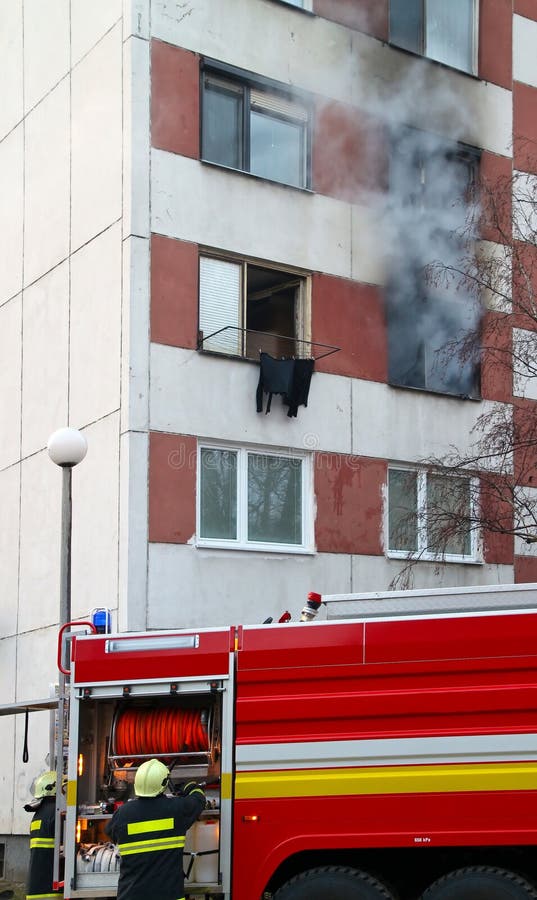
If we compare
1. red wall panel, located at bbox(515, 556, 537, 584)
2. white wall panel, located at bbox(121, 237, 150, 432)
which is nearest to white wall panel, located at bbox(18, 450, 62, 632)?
white wall panel, located at bbox(121, 237, 150, 432)

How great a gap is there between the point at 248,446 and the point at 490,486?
2907 millimetres

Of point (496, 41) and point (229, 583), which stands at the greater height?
point (496, 41)

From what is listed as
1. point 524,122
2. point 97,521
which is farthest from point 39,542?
point 524,122

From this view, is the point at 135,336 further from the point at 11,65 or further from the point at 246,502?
the point at 11,65

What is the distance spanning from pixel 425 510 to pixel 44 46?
8.12 metres

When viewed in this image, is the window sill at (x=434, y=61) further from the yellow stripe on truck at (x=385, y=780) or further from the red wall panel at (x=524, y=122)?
the yellow stripe on truck at (x=385, y=780)

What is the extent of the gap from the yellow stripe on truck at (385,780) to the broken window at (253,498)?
6.85 m

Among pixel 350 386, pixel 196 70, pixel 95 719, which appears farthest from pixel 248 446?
pixel 95 719

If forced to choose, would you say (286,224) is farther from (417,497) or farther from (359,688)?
(359,688)

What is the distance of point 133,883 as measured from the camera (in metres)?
8.21

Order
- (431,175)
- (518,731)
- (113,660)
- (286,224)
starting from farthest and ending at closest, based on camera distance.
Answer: (431,175)
(286,224)
(113,660)
(518,731)

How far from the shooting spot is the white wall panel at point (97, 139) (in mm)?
15914

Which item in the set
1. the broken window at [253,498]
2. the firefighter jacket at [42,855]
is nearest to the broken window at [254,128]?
the broken window at [253,498]

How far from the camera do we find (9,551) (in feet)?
57.4
